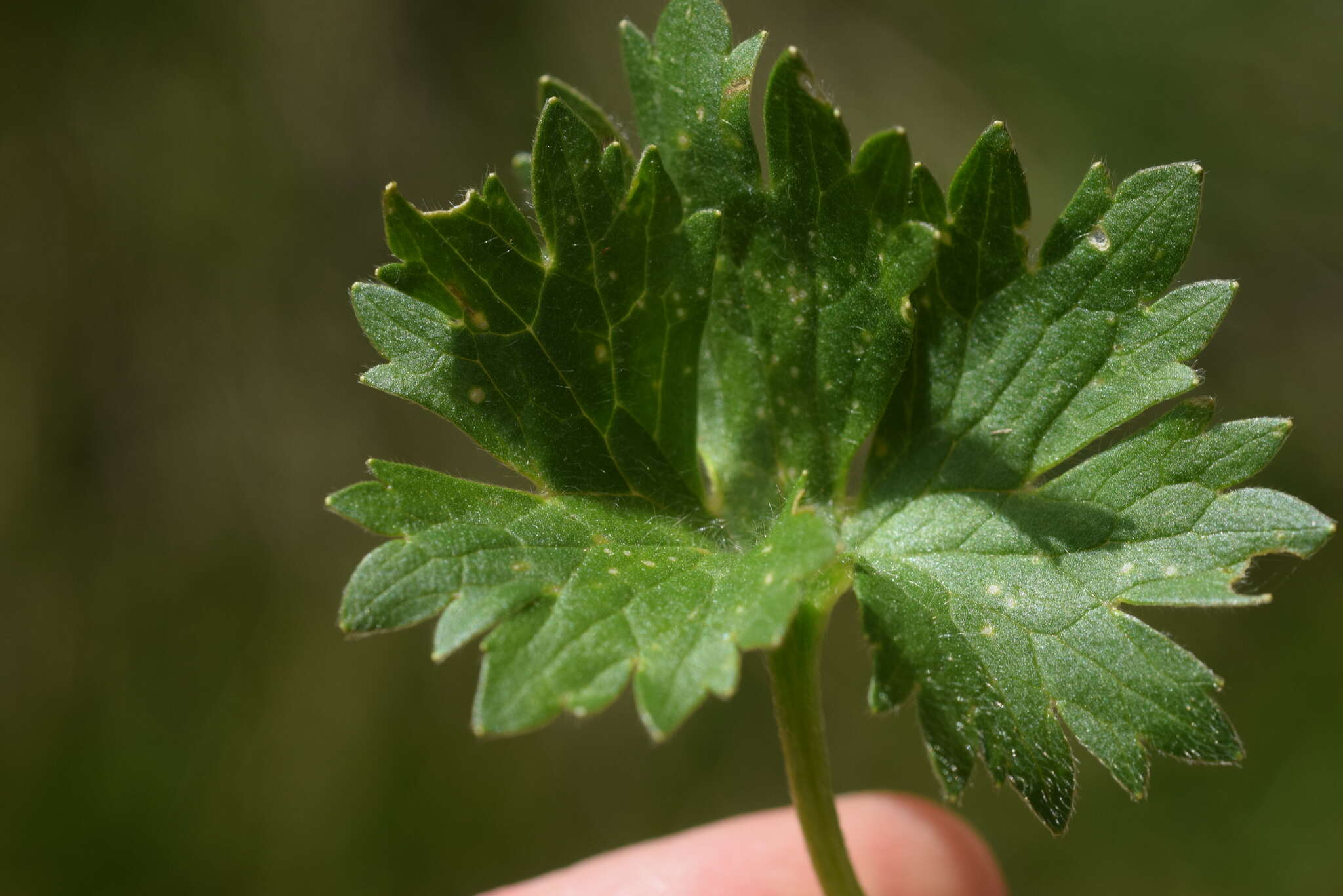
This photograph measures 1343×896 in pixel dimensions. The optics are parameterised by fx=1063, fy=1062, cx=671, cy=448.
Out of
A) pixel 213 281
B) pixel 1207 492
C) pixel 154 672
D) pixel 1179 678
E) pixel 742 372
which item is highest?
pixel 213 281

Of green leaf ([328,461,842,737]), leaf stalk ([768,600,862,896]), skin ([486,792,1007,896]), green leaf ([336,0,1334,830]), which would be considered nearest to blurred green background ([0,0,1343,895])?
skin ([486,792,1007,896])

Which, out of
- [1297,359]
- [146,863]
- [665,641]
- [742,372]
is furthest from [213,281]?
[1297,359]

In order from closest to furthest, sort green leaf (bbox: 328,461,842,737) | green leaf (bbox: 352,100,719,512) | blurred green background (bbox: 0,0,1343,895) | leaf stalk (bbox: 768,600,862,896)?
green leaf (bbox: 328,461,842,737), green leaf (bbox: 352,100,719,512), leaf stalk (bbox: 768,600,862,896), blurred green background (bbox: 0,0,1343,895)

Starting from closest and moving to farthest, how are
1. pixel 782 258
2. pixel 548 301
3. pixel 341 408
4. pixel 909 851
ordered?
pixel 548 301 < pixel 782 258 < pixel 909 851 < pixel 341 408

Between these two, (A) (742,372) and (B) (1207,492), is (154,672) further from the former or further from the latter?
(B) (1207,492)

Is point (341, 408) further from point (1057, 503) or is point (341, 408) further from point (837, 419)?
point (1057, 503)

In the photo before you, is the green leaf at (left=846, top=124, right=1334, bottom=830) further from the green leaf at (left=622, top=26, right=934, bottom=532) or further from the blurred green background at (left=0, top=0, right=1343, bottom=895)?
the blurred green background at (left=0, top=0, right=1343, bottom=895)

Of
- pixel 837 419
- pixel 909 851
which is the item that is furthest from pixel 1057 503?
pixel 909 851

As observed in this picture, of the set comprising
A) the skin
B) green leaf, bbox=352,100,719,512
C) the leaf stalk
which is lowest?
the skin
